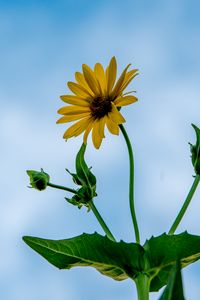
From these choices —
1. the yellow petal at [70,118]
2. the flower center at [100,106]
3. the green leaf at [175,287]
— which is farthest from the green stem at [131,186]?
the green leaf at [175,287]

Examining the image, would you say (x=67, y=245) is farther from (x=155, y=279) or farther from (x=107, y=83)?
(x=107, y=83)

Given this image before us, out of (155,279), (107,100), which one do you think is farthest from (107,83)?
(155,279)

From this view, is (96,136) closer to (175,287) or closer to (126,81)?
(126,81)

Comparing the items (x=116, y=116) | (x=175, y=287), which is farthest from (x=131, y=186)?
(x=175, y=287)

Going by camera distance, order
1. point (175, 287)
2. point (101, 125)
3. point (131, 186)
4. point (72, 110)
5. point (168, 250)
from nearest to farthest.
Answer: point (175, 287) → point (168, 250) → point (131, 186) → point (101, 125) → point (72, 110)

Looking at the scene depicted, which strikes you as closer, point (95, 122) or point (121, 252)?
point (121, 252)

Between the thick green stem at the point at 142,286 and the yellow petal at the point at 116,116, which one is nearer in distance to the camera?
the thick green stem at the point at 142,286

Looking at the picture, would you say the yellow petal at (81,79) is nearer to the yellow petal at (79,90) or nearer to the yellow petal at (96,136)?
the yellow petal at (79,90)

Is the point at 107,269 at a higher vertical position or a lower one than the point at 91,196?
lower
